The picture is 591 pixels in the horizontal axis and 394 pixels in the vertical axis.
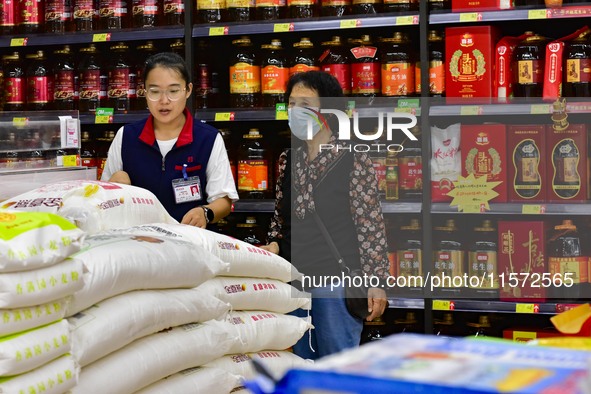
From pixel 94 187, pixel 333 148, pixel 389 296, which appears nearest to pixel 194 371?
pixel 94 187

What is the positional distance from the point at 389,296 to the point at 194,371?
2.37 metres

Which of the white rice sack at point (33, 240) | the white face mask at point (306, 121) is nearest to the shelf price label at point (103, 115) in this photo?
the white face mask at point (306, 121)

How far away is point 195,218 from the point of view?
3037mm

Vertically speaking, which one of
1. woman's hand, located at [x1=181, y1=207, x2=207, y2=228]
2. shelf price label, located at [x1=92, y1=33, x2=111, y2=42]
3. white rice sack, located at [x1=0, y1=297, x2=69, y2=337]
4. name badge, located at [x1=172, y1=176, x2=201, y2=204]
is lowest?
white rice sack, located at [x1=0, y1=297, x2=69, y2=337]

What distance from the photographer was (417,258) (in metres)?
4.30

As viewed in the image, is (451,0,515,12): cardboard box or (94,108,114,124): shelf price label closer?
(451,0,515,12): cardboard box

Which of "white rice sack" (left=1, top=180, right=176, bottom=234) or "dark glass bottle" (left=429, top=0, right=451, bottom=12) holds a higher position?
"dark glass bottle" (left=429, top=0, right=451, bottom=12)

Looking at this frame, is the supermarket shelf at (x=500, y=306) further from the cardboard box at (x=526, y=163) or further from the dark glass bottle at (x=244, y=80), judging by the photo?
the dark glass bottle at (x=244, y=80)

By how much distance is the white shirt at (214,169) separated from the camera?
131 inches

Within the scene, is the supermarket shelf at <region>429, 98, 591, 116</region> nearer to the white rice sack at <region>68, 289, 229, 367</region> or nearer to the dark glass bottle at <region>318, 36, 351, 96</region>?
the dark glass bottle at <region>318, 36, 351, 96</region>

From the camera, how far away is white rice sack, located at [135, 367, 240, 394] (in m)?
1.92

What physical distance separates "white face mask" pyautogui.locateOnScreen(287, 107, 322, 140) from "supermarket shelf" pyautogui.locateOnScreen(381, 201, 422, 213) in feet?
3.42

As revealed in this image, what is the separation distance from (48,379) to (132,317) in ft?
0.97

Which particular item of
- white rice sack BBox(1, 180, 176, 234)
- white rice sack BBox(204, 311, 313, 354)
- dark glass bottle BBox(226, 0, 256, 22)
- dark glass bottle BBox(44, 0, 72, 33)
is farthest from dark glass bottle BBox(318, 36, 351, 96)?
white rice sack BBox(1, 180, 176, 234)
